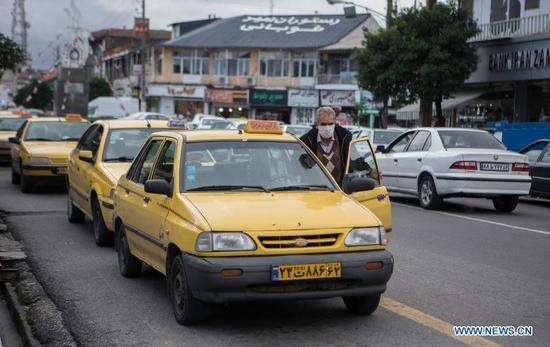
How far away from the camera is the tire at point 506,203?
15.5 m

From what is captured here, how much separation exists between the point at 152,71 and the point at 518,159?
62.7 m

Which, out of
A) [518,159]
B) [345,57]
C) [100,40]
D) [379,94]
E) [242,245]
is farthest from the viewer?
[100,40]

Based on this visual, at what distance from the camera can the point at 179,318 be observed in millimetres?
6188

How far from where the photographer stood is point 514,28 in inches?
1215

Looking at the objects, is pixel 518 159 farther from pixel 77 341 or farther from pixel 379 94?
pixel 379 94

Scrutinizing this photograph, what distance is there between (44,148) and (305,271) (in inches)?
488

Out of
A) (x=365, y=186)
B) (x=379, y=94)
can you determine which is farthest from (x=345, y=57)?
(x=365, y=186)

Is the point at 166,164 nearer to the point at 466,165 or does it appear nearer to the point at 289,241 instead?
the point at 289,241

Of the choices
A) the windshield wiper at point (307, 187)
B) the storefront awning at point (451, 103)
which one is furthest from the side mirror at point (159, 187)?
the storefront awning at point (451, 103)

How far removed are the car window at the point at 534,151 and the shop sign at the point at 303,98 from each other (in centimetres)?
4665

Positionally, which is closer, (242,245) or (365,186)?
(242,245)

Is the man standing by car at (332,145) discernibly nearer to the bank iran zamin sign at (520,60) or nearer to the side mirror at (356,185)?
the side mirror at (356,185)

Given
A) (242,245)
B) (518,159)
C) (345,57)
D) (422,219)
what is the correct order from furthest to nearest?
(345,57), (518,159), (422,219), (242,245)

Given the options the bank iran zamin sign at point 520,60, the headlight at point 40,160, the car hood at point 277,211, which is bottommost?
the headlight at point 40,160
